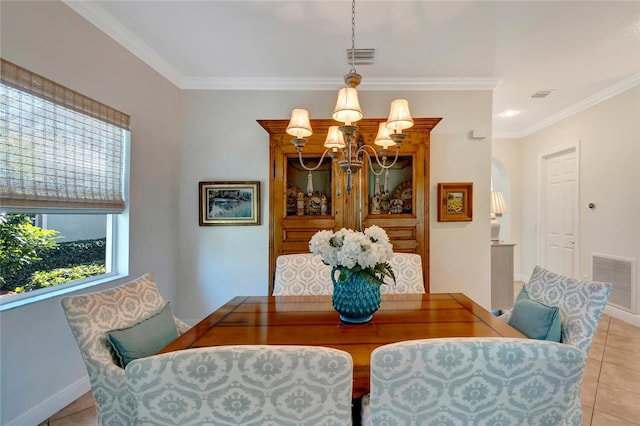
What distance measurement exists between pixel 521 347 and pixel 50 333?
2.55 metres

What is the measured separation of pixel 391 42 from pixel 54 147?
260cm

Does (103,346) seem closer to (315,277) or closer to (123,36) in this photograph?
(315,277)

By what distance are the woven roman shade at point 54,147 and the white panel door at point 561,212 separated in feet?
18.1

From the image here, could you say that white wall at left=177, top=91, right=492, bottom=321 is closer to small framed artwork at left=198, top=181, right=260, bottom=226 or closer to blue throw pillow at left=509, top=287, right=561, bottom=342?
small framed artwork at left=198, top=181, right=260, bottom=226

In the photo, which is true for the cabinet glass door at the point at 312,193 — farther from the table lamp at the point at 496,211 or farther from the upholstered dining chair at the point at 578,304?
the table lamp at the point at 496,211

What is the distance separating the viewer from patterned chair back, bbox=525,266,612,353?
133 centimetres

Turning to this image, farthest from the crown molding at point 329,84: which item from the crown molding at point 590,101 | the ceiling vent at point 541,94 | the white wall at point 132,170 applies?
the crown molding at point 590,101

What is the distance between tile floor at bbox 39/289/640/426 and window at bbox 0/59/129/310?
0.79 m

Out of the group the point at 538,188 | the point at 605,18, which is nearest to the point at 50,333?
the point at 605,18

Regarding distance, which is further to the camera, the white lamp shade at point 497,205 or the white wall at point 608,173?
the white lamp shade at point 497,205

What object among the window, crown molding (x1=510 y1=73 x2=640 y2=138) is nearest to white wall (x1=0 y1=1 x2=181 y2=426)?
the window

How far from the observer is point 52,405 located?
1918 mm

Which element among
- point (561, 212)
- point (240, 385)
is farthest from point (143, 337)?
point (561, 212)

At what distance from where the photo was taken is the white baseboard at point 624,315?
3330 millimetres
